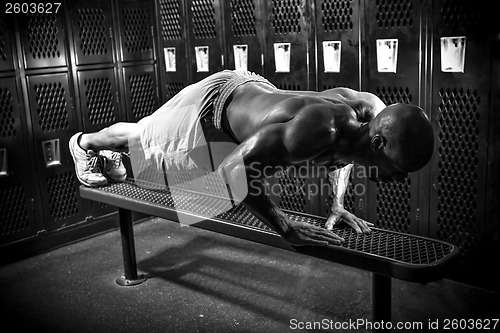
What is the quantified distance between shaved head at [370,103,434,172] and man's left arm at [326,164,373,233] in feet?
1.87

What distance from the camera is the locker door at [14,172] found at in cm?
375

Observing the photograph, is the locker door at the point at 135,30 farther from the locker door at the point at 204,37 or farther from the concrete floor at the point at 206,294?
the concrete floor at the point at 206,294

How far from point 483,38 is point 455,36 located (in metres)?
0.16

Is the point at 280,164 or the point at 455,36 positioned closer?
the point at 280,164

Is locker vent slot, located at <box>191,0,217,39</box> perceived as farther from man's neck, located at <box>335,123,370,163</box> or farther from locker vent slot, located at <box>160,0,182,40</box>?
man's neck, located at <box>335,123,370,163</box>

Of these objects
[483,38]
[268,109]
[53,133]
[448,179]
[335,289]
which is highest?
[483,38]

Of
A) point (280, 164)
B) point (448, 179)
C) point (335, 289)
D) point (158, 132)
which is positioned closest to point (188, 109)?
point (158, 132)

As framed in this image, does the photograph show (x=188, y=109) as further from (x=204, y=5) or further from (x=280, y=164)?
(x=204, y=5)

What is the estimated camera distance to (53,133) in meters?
4.03

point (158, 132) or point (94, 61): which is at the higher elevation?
point (94, 61)

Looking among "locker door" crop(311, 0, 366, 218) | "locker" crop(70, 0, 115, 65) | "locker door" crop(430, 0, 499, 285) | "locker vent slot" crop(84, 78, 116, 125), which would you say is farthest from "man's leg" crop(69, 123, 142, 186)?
"locker door" crop(430, 0, 499, 285)

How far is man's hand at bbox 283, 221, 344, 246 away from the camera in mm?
2121

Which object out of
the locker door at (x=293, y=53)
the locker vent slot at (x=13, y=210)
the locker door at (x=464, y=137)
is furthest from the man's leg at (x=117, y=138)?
the locker door at (x=464, y=137)

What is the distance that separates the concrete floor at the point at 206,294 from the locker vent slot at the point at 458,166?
37 centimetres
